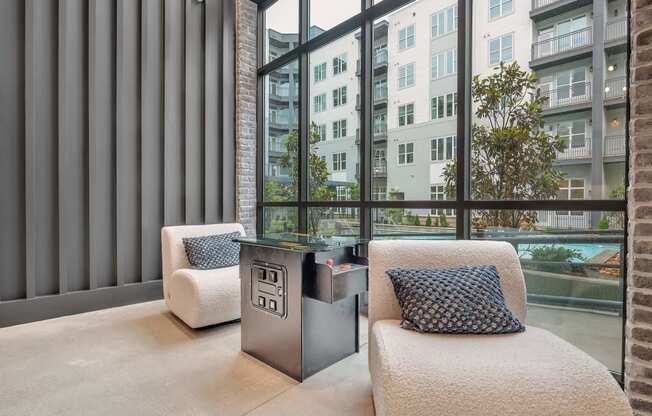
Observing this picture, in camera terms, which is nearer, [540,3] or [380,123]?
[540,3]

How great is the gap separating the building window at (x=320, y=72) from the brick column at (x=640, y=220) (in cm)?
279

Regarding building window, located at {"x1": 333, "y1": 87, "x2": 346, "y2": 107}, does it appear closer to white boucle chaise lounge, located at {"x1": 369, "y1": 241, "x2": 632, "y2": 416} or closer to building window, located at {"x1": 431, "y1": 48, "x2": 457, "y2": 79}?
building window, located at {"x1": 431, "y1": 48, "x2": 457, "y2": 79}

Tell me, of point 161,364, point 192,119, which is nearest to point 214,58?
point 192,119

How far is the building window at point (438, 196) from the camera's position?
2.85 m

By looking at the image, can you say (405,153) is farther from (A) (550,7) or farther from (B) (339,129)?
(A) (550,7)

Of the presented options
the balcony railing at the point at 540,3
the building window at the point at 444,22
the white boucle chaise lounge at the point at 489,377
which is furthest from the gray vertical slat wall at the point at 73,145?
the balcony railing at the point at 540,3

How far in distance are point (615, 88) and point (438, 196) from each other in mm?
1317

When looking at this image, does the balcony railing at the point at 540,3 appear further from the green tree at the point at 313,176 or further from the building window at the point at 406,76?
the green tree at the point at 313,176

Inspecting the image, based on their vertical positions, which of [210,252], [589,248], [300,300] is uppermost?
[589,248]

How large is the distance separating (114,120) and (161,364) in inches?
103

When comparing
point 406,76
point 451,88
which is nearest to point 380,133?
point 406,76

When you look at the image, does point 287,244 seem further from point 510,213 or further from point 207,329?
point 510,213

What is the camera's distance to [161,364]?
2.30m

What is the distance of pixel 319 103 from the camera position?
13.2ft
